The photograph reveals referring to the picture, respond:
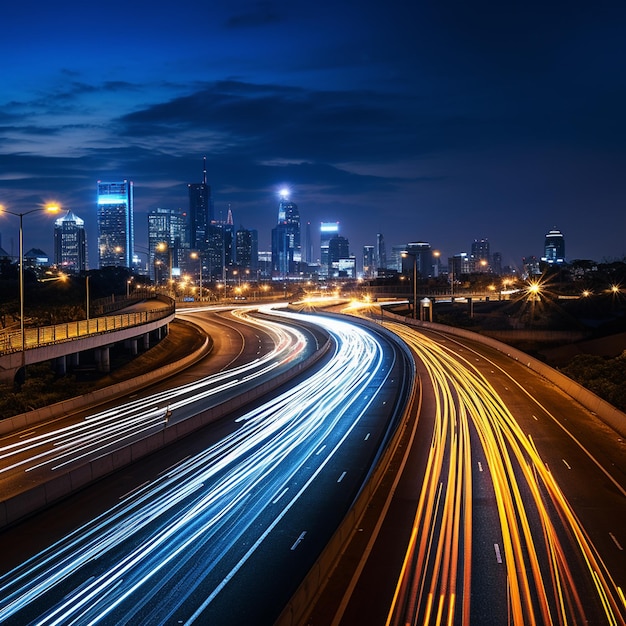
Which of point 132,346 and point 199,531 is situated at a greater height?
point 199,531

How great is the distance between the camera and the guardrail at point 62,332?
34866mm

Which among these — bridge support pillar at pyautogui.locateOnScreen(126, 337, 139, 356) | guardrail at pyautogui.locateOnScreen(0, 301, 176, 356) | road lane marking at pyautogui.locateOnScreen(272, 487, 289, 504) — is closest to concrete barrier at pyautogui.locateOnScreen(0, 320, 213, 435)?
guardrail at pyautogui.locateOnScreen(0, 301, 176, 356)

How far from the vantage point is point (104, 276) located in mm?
143375

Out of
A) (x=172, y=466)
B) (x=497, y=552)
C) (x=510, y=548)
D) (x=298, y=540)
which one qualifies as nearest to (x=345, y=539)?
(x=298, y=540)

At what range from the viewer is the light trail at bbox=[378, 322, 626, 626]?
42.1 ft

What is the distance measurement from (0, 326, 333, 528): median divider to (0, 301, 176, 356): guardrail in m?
4.94

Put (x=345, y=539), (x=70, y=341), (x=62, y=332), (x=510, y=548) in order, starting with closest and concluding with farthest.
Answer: (x=510, y=548) < (x=345, y=539) < (x=70, y=341) < (x=62, y=332)

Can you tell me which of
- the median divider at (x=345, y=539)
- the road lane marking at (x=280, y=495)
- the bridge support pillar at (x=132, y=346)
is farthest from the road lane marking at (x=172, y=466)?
the bridge support pillar at (x=132, y=346)

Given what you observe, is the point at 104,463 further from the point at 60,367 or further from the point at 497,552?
the point at 60,367

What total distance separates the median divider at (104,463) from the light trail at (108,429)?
1.40 metres

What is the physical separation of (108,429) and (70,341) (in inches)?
549

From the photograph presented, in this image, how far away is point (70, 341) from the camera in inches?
1570

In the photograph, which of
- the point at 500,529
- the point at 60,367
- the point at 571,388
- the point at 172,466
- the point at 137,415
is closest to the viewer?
the point at 500,529

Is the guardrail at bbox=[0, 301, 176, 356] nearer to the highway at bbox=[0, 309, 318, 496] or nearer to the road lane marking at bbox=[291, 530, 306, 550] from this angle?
the highway at bbox=[0, 309, 318, 496]
